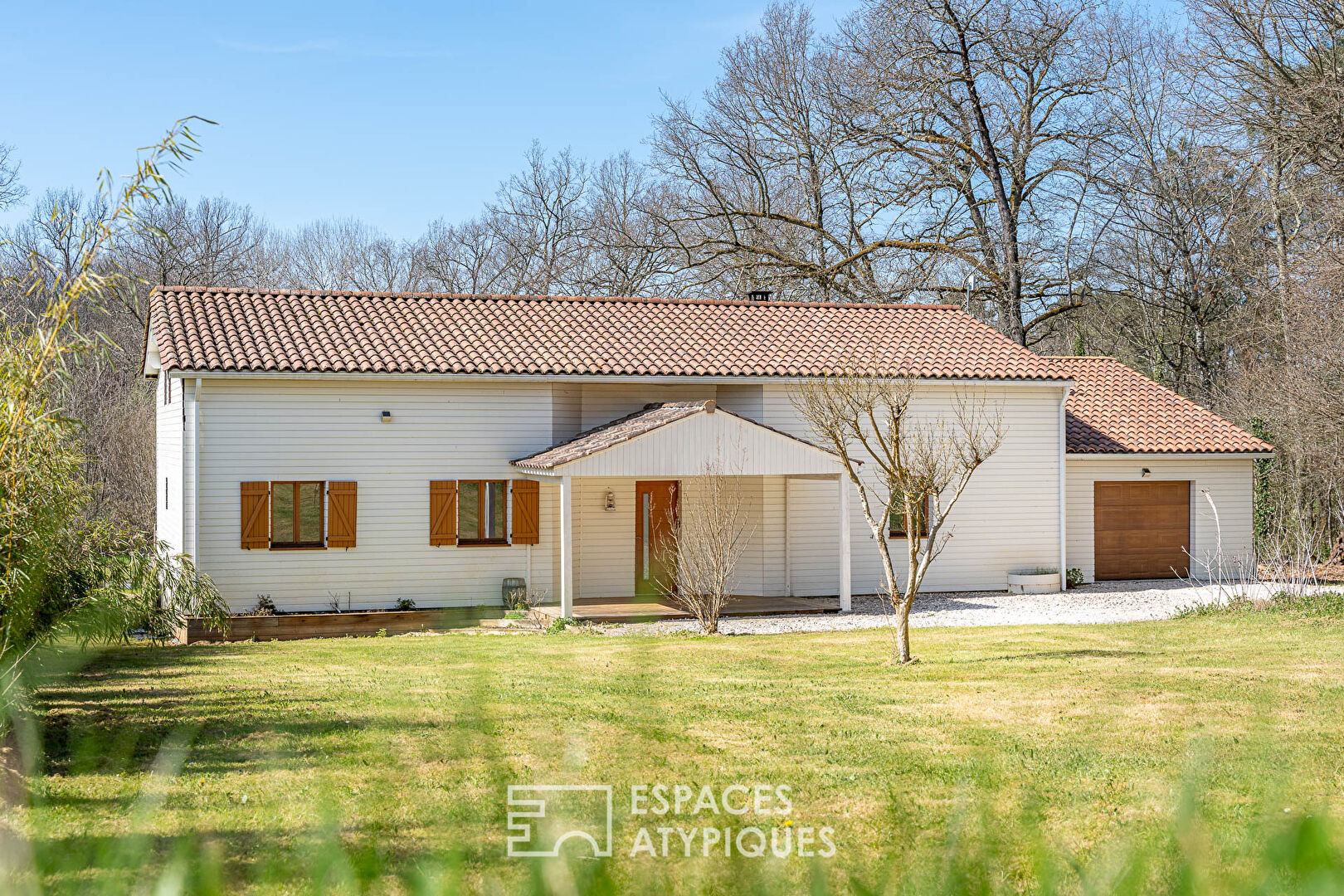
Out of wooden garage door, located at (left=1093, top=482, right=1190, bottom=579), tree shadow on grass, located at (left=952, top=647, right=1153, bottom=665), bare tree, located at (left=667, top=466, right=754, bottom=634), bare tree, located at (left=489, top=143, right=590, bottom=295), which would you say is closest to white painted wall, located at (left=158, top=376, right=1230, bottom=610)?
wooden garage door, located at (left=1093, top=482, right=1190, bottom=579)

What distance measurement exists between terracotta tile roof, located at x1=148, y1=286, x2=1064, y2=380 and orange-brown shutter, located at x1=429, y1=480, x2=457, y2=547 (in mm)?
1920

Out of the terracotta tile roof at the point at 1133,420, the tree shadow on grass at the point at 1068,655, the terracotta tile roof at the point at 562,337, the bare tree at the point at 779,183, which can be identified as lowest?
the tree shadow on grass at the point at 1068,655

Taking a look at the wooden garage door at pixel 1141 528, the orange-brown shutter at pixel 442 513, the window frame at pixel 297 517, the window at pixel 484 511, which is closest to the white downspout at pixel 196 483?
the window frame at pixel 297 517

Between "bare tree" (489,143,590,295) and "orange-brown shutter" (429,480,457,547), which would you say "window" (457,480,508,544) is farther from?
"bare tree" (489,143,590,295)

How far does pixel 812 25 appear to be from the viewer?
107 feet

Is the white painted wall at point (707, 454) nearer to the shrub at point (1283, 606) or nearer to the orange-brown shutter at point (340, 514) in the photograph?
the orange-brown shutter at point (340, 514)

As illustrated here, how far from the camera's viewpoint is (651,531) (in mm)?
20438

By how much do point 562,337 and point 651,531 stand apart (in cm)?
381

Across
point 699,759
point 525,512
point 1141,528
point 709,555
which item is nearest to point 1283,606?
point 1141,528

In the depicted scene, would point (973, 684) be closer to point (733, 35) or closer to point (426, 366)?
Answer: point (426, 366)

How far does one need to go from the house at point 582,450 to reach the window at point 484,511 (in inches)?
1.2

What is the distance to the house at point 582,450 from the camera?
17.9 m

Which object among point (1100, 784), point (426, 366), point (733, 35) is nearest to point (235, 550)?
point (426, 366)

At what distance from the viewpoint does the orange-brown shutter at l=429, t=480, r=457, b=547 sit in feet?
61.7
